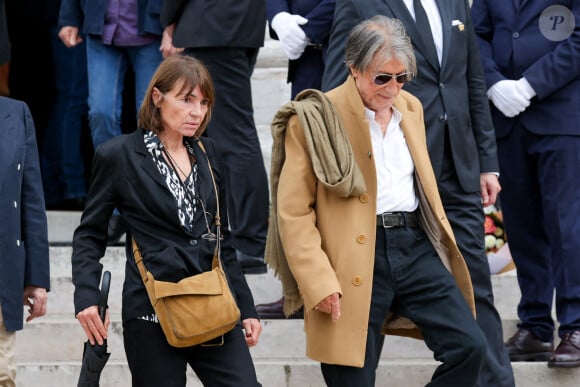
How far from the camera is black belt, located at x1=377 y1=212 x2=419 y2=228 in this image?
17.6 feet

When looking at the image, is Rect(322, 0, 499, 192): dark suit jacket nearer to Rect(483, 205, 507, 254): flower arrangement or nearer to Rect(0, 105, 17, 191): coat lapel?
Rect(0, 105, 17, 191): coat lapel

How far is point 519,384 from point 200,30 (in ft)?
7.76

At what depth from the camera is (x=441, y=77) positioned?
6062mm

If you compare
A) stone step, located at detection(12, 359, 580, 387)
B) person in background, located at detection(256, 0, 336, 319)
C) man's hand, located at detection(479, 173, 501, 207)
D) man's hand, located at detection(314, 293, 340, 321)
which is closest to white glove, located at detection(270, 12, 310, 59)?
person in background, located at detection(256, 0, 336, 319)

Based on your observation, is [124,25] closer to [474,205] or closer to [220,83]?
[220,83]

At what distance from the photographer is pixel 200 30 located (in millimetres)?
7184

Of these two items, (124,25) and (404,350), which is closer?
(404,350)

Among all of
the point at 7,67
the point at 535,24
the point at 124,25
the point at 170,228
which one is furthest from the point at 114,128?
the point at 170,228

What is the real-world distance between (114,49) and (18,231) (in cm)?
280

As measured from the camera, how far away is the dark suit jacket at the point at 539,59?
6578 mm

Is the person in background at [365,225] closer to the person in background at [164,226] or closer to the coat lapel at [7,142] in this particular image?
the person in background at [164,226]

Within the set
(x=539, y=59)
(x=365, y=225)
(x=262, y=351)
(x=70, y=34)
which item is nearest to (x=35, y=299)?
(x=365, y=225)

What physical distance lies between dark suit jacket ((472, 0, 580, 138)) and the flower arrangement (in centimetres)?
111

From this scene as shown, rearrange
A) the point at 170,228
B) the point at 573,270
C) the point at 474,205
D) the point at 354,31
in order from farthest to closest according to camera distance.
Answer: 1. the point at 573,270
2. the point at 474,205
3. the point at 354,31
4. the point at 170,228
